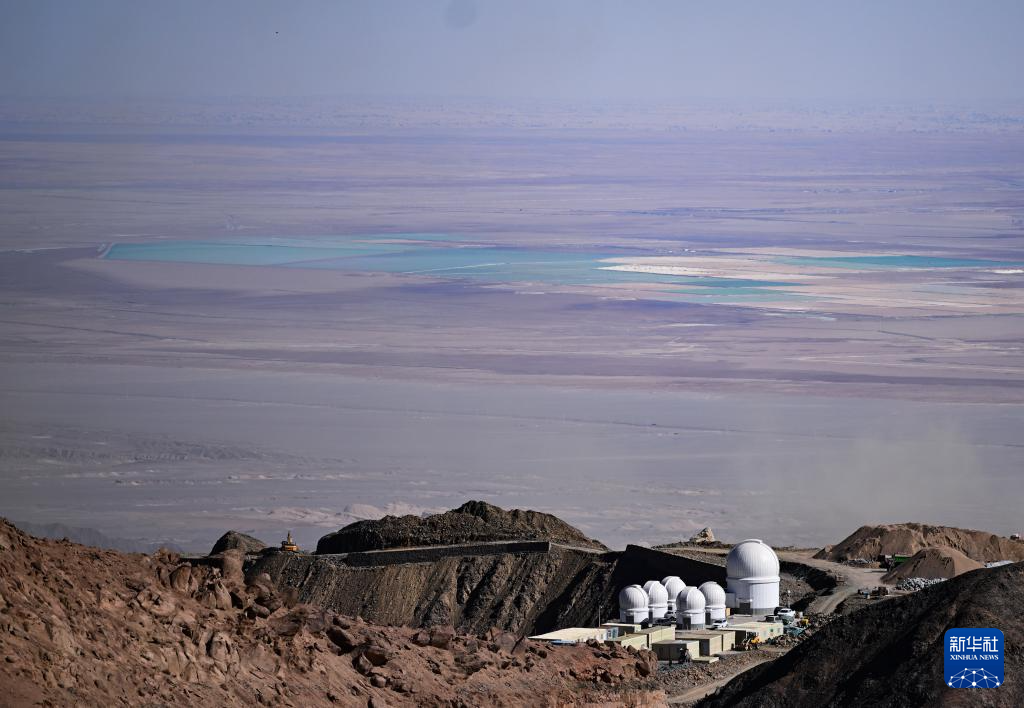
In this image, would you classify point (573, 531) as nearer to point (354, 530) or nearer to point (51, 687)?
point (354, 530)

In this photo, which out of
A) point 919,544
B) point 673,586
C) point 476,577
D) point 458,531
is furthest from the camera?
point 458,531

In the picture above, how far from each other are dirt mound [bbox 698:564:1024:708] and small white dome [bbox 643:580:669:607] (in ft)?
49.0

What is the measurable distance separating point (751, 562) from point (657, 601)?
8.51ft

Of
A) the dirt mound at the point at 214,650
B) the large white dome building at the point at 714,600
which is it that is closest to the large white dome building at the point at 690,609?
the large white dome building at the point at 714,600

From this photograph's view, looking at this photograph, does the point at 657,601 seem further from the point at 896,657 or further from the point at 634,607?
the point at 896,657

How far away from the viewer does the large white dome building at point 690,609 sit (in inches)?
1630

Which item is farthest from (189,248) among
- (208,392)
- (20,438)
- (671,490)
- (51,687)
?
(51,687)

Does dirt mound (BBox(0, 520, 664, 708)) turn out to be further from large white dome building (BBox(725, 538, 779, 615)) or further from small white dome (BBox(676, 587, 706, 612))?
large white dome building (BBox(725, 538, 779, 615))

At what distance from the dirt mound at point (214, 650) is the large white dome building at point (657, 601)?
34.4 ft

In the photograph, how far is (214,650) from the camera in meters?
26.0

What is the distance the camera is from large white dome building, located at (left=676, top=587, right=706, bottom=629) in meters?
41.4

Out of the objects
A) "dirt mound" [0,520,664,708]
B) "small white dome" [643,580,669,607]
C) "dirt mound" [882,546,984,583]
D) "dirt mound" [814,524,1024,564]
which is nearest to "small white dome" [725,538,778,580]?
"small white dome" [643,580,669,607]

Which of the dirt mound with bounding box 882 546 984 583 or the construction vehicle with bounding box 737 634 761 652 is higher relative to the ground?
the dirt mound with bounding box 882 546 984 583

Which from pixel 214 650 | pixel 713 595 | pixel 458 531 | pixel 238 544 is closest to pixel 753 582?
pixel 713 595
